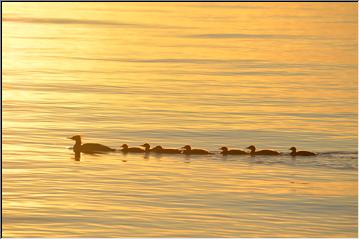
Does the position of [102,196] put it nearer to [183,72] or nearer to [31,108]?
[31,108]

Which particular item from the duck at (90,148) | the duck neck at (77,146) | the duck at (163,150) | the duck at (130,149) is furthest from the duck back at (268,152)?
the duck neck at (77,146)

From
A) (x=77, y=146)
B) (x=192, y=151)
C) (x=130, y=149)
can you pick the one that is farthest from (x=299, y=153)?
(x=77, y=146)

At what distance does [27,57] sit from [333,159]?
54.8 ft

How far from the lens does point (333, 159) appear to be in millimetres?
28172

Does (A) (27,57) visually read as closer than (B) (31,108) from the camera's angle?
No

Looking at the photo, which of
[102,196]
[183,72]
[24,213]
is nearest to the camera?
[24,213]

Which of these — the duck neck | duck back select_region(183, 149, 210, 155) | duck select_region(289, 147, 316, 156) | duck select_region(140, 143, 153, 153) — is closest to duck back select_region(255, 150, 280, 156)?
duck select_region(289, 147, 316, 156)

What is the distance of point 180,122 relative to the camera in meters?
32.0

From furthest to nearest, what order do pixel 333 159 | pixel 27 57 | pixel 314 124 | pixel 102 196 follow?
pixel 27 57 < pixel 314 124 < pixel 333 159 < pixel 102 196

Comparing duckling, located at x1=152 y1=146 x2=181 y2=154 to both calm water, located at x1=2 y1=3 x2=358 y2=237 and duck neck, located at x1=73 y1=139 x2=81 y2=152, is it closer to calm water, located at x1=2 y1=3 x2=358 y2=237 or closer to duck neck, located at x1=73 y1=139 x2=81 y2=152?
calm water, located at x1=2 y1=3 x2=358 y2=237

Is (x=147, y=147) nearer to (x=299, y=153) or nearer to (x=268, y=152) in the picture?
(x=268, y=152)

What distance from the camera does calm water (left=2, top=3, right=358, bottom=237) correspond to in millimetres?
23578

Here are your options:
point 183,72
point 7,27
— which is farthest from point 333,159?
point 7,27

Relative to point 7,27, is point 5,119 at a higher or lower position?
lower
